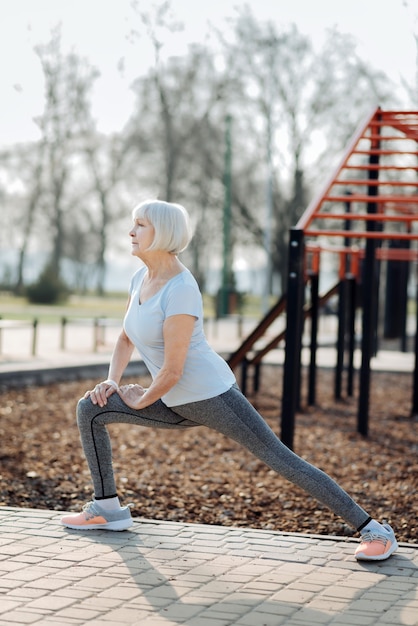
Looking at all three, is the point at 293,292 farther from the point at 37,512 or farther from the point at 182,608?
the point at 182,608

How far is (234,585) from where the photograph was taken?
15.4 ft

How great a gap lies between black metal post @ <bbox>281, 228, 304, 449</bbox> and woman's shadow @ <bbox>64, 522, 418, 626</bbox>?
9.31ft

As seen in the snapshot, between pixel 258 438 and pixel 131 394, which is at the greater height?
pixel 131 394

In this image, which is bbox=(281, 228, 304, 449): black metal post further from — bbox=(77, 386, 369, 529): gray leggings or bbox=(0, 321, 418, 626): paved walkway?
bbox=(77, 386, 369, 529): gray leggings

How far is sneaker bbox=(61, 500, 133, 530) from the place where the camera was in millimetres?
5527

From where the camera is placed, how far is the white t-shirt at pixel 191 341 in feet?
16.4

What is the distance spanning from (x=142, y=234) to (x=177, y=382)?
678 mm

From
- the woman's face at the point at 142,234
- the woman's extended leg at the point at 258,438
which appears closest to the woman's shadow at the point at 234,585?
the woman's extended leg at the point at 258,438

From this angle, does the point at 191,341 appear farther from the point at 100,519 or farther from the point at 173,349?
the point at 100,519

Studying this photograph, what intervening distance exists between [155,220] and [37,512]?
1.92 m

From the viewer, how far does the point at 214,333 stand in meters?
27.0

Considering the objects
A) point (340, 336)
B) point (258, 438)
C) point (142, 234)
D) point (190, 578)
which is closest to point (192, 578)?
point (190, 578)

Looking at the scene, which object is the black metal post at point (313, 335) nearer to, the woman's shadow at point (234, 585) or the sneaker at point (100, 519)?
the sneaker at point (100, 519)

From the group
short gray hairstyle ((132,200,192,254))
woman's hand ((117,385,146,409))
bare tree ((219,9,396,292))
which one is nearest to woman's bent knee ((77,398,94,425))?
woman's hand ((117,385,146,409))
